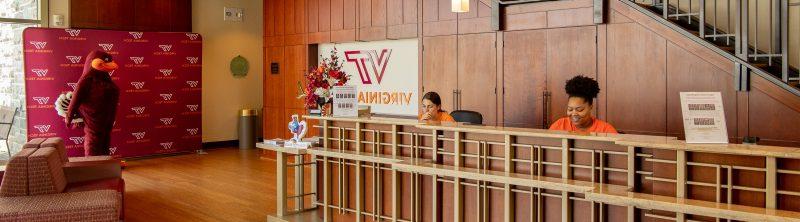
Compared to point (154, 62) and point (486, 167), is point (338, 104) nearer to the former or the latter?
point (486, 167)

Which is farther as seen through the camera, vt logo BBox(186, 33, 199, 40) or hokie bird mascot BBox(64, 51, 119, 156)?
vt logo BBox(186, 33, 199, 40)

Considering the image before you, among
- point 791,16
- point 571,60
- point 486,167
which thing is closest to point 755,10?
point 791,16

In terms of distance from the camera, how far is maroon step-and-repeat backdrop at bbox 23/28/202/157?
10273mm

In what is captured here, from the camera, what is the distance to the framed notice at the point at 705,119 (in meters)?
3.28

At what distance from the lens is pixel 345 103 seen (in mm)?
5613

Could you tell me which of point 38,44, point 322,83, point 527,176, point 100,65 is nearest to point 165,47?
point 38,44

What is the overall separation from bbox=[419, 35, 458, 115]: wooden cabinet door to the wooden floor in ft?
7.28

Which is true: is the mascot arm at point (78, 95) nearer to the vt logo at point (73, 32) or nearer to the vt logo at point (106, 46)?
the vt logo at point (73, 32)

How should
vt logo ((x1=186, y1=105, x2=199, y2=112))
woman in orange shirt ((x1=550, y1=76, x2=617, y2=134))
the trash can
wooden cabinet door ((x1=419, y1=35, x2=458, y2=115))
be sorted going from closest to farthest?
woman in orange shirt ((x1=550, y1=76, x2=617, y2=134)), wooden cabinet door ((x1=419, y1=35, x2=458, y2=115)), vt logo ((x1=186, y1=105, x2=199, y2=112)), the trash can

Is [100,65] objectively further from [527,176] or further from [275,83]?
[527,176]

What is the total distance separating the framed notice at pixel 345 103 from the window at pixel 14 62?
6.85 m

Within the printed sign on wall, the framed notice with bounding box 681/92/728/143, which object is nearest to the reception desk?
the framed notice with bounding box 681/92/728/143

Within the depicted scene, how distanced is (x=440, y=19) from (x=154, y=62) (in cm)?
554

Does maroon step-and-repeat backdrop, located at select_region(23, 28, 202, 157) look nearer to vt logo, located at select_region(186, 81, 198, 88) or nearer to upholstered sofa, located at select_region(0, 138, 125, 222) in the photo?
vt logo, located at select_region(186, 81, 198, 88)
